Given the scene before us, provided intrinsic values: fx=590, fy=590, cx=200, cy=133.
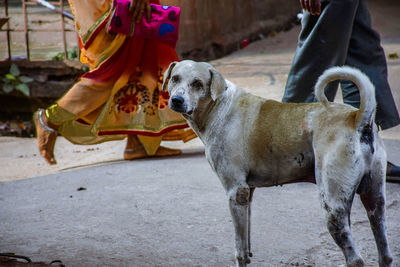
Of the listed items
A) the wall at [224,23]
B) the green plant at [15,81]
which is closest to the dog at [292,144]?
the green plant at [15,81]

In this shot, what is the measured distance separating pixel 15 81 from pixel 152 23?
4049 millimetres

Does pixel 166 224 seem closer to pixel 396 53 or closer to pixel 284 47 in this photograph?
pixel 396 53

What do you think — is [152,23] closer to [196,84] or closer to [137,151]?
[137,151]

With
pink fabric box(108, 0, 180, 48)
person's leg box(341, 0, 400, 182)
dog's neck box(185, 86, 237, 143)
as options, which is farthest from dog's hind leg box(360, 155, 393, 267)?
pink fabric box(108, 0, 180, 48)

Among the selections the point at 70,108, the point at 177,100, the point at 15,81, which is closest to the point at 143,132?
the point at 70,108

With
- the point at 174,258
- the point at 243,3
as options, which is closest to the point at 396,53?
the point at 243,3

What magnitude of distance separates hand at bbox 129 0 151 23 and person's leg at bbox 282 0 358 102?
1.18 meters

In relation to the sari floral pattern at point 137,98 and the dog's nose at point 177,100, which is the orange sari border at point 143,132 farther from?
the dog's nose at point 177,100

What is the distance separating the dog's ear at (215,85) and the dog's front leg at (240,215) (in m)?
0.40

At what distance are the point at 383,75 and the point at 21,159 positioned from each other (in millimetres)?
4003

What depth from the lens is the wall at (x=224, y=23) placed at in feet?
29.6

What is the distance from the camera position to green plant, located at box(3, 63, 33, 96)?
25.1ft

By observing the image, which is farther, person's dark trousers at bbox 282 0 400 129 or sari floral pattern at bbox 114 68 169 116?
sari floral pattern at bbox 114 68 169 116

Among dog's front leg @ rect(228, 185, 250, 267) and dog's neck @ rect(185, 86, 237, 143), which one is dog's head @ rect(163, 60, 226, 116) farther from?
dog's front leg @ rect(228, 185, 250, 267)
